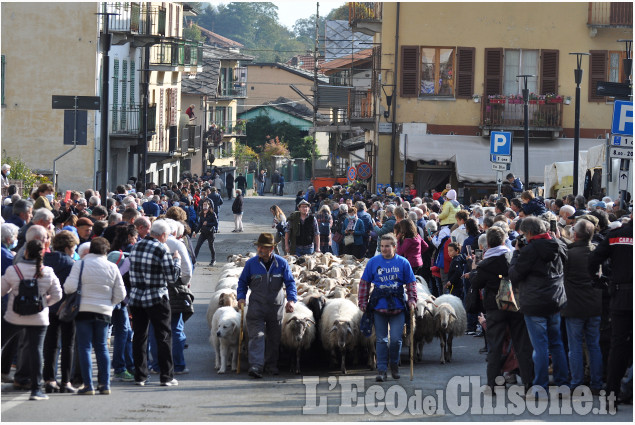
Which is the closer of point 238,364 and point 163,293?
point 163,293

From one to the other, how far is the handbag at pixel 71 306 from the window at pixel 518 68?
111 feet

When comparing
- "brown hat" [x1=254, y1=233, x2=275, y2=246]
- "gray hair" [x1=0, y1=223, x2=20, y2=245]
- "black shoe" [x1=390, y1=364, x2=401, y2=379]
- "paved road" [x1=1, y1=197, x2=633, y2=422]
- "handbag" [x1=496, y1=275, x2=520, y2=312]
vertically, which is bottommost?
"paved road" [x1=1, y1=197, x2=633, y2=422]

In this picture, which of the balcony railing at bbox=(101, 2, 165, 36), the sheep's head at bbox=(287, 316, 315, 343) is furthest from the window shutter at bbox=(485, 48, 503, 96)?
the sheep's head at bbox=(287, 316, 315, 343)

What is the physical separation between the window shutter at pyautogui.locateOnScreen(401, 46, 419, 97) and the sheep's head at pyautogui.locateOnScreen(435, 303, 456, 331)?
2949 cm

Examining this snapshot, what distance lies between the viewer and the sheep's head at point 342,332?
13.6 metres

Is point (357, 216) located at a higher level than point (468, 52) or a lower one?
A: lower

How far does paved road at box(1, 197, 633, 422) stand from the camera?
10.9 metres

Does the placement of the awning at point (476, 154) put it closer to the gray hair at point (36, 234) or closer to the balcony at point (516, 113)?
the balcony at point (516, 113)

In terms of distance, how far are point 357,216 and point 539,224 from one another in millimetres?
14100

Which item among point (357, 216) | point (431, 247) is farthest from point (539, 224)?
point (357, 216)

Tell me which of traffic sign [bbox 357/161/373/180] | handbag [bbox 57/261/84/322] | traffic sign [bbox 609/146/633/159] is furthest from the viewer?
traffic sign [bbox 357/161/373/180]

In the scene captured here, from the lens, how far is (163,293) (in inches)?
495

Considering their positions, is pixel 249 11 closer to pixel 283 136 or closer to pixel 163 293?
pixel 283 136

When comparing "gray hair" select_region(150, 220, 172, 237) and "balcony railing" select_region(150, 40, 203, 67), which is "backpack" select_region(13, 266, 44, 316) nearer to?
"gray hair" select_region(150, 220, 172, 237)
